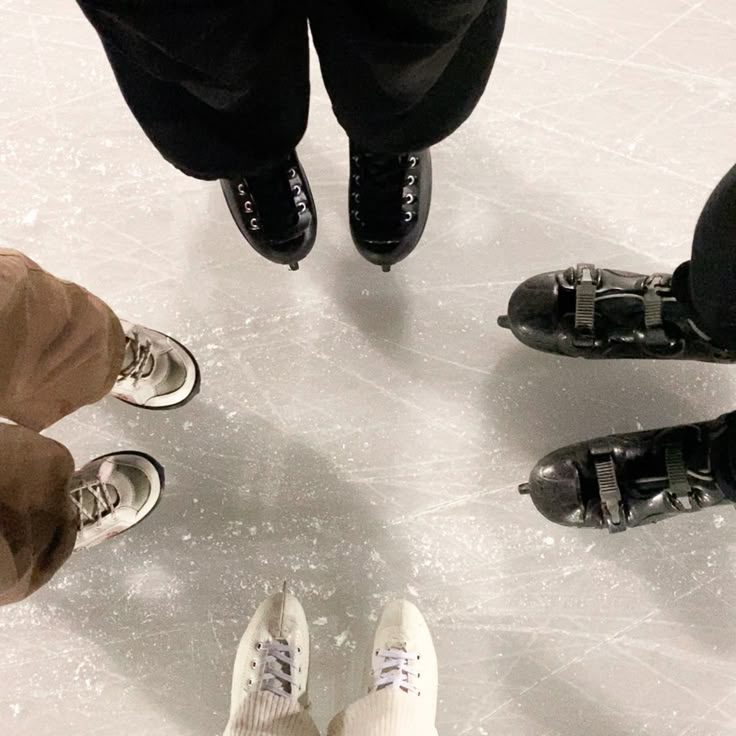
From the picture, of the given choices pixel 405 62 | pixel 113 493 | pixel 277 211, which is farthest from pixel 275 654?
pixel 405 62

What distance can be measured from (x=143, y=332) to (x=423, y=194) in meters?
0.36

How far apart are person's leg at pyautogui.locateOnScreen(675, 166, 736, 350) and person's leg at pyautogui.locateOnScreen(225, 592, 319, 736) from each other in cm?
52

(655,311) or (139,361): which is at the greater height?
(655,311)

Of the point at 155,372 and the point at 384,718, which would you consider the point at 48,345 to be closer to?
the point at 155,372

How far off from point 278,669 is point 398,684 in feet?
0.42

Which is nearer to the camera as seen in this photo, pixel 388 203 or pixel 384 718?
pixel 384 718

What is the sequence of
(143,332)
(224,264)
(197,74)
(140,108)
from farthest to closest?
(224,264) → (143,332) → (140,108) → (197,74)

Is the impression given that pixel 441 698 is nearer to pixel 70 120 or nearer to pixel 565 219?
pixel 565 219

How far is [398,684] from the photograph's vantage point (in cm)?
67

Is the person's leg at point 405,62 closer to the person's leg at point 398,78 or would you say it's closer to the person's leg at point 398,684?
the person's leg at point 398,78

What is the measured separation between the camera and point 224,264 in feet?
2.72

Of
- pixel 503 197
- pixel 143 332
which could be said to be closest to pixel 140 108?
pixel 143 332

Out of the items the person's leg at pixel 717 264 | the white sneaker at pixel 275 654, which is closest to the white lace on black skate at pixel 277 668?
the white sneaker at pixel 275 654

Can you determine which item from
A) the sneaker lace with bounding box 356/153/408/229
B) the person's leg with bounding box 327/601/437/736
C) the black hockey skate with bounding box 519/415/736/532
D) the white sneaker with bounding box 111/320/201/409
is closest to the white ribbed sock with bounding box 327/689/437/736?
the person's leg with bounding box 327/601/437/736
